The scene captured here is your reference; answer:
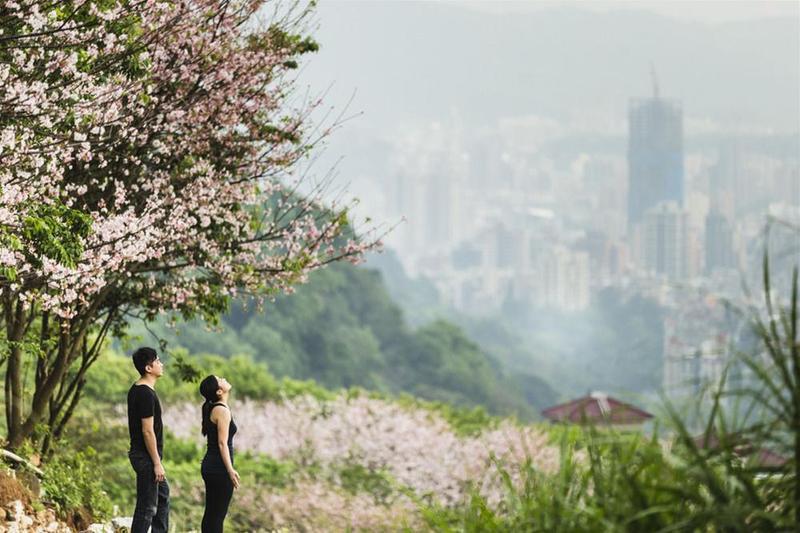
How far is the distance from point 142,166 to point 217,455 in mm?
3092

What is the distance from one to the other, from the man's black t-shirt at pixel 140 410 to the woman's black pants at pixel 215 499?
1.33 ft

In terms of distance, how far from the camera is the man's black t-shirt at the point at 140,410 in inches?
296

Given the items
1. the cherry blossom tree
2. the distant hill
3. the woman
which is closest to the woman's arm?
the woman

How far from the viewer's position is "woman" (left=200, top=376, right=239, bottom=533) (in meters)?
7.60

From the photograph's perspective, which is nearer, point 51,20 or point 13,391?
point 51,20

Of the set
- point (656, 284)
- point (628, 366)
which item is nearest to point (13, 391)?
point (628, 366)

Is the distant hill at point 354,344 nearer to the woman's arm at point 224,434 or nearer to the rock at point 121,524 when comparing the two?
the rock at point 121,524

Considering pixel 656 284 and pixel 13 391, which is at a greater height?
pixel 656 284

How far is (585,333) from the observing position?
179 m

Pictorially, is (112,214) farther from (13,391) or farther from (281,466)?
(281,466)

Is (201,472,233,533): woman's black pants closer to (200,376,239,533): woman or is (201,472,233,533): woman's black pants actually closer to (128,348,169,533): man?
(200,376,239,533): woman

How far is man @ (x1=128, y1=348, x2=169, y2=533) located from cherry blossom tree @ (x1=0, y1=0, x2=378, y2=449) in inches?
35.2

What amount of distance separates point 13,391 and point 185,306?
5.10 feet

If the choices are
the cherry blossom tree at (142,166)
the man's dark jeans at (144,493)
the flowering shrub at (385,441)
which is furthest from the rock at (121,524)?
the flowering shrub at (385,441)
